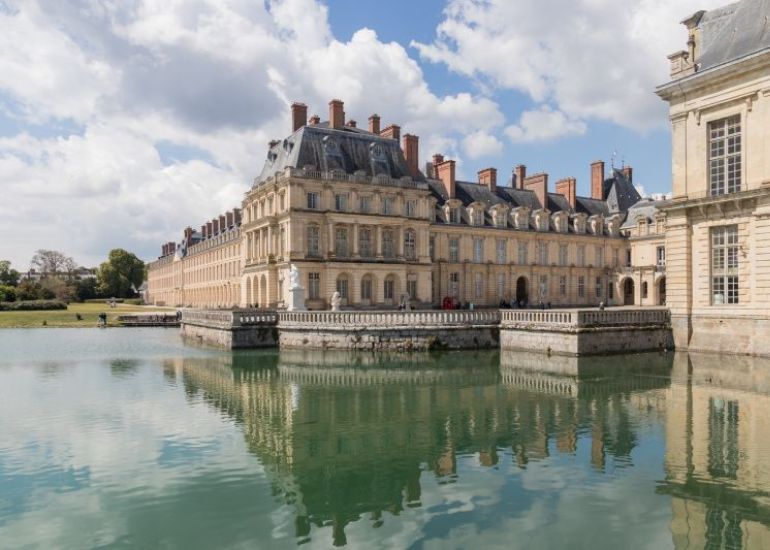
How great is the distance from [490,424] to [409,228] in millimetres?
27353

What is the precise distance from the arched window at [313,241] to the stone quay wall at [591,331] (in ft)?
49.4

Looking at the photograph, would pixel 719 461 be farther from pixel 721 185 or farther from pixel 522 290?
pixel 522 290

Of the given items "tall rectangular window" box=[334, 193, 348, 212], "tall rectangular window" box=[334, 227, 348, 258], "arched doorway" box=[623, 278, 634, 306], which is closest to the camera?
"tall rectangular window" box=[334, 227, 348, 258]

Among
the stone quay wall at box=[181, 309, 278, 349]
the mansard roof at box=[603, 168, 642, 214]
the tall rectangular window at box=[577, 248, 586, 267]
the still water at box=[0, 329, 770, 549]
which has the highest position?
the mansard roof at box=[603, 168, 642, 214]

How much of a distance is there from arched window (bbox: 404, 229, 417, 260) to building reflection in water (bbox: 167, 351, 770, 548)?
57.6ft

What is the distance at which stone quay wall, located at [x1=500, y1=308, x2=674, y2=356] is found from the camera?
2189 centimetres

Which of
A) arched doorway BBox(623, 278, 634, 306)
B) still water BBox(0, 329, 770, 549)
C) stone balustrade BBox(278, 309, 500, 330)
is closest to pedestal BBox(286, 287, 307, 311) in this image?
stone balustrade BBox(278, 309, 500, 330)

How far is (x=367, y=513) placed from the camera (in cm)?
764

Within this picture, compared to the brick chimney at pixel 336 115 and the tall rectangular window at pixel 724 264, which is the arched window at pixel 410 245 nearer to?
the brick chimney at pixel 336 115

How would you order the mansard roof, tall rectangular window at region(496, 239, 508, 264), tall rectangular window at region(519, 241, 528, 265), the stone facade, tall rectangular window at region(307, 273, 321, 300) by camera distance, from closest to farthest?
the stone facade, tall rectangular window at region(307, 273, 321, 300), tall rectangular window at region(496, 239, 508, 264), tall rectangular window at region(519, 241, 528, 265), the mansard roof

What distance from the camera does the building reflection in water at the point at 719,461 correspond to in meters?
6.97

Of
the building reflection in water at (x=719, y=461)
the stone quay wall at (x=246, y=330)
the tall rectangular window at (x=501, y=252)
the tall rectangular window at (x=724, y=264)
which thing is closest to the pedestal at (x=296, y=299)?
the stone quay wall at (x=246, y=330)

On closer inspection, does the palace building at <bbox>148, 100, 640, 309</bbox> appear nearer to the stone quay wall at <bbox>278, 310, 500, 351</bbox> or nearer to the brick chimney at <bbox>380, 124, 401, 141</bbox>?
the brick chimney at <bbox>380, 124, 401, 141</bbox>

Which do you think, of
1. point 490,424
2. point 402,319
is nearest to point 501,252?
point 402,319
